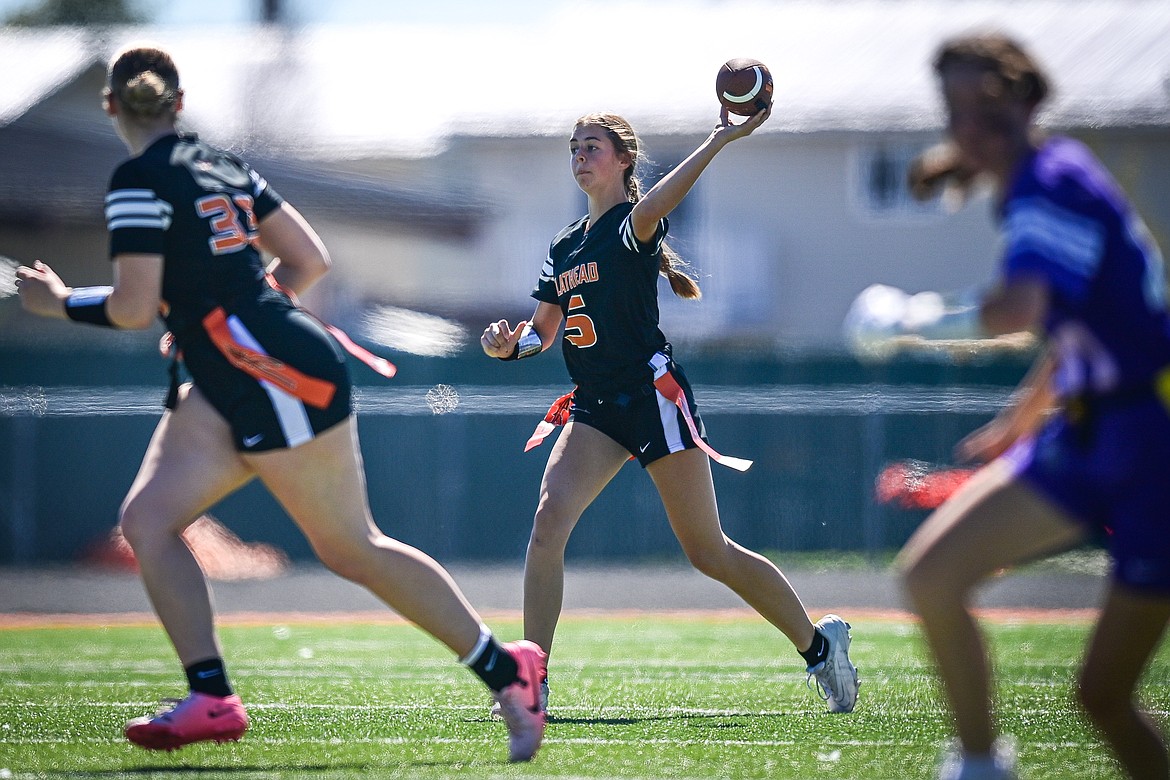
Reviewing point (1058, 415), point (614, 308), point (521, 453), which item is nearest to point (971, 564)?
point (1058, 415)

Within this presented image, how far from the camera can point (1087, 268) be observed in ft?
10.6

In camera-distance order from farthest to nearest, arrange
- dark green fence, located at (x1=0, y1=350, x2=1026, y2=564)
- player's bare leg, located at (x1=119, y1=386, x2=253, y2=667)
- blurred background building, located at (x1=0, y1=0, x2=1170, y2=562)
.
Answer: blurred background building, located at (x1=0, y1=0, x2=1170, y2=562) → dark green fence, located at (x1=0, y1=350, x2=1026, y2=564) → player's bare leg, located at (x1=119, y1=386, x2=253, y2=667)

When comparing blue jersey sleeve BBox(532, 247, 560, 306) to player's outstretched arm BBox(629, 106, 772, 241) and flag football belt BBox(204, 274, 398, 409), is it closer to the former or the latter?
player's outstretched arm BBox(629, 106, 772, 241)

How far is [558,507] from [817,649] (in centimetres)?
125

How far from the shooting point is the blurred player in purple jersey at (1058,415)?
3.26 m

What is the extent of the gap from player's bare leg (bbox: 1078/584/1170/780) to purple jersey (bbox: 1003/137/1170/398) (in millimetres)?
549

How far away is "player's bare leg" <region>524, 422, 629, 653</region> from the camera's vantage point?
19.4ft

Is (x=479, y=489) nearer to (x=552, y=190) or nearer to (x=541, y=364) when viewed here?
(x=541, y=364)

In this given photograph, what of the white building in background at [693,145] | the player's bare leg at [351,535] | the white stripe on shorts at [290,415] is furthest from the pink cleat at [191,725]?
the white building in background at [693,145]

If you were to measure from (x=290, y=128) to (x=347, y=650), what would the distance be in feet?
76.4

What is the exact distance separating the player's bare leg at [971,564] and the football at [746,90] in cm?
267

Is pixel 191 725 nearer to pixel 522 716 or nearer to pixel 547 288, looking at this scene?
pixel 522 716

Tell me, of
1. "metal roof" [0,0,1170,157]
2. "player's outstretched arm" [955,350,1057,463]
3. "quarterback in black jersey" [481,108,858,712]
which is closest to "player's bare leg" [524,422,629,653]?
"quarterback in black jersey" [481,108,858,712]

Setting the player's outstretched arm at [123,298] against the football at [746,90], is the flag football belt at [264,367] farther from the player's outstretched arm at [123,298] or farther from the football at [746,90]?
the football at [746,90]
